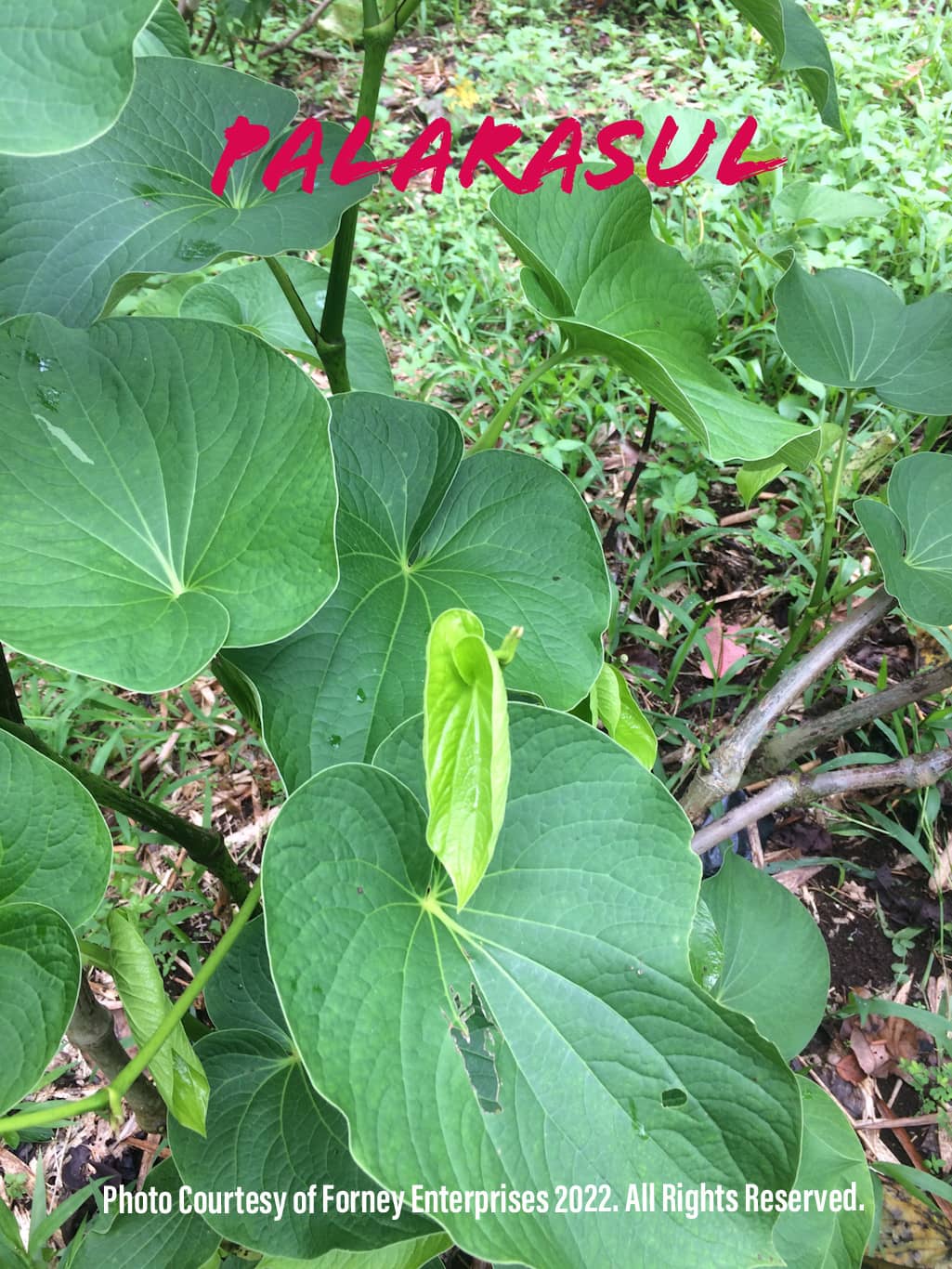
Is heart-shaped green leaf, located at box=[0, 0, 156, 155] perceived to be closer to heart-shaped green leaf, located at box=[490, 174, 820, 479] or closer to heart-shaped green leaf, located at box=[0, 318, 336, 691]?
heart-shaped green leaf, located at box=[0, 318, 336, 691]

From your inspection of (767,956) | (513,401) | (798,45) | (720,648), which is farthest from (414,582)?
(720,648)

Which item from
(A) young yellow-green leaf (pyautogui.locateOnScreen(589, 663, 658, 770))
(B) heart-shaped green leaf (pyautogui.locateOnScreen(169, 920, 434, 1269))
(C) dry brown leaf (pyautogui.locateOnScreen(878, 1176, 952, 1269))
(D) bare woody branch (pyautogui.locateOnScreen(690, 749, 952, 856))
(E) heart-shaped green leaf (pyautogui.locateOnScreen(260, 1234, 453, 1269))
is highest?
(A) young yellow-green leaf (pyautogui.locateOnScreen(589, 663, 658, 770))

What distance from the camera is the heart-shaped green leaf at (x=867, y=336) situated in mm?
1098

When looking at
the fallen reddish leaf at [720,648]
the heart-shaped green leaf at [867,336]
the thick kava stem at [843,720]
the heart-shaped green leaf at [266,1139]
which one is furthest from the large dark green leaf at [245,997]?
the fallen reddish leaf at [720,648]

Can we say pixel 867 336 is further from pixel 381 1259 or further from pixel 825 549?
pixel 381 1259

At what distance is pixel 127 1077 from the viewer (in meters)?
0.58

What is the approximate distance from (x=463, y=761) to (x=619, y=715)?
444 millimetres

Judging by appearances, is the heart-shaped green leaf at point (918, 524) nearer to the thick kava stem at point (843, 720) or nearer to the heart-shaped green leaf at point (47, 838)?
the thick kava stem at point (843, 720)

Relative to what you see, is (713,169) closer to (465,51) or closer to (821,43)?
(821,43)

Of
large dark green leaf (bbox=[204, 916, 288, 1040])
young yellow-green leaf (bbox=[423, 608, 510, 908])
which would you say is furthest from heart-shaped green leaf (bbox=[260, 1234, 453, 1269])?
young yellow-green leaf (bbox=[423, 608, 510, 908])

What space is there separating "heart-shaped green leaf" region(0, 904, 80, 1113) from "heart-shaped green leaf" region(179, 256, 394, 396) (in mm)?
808

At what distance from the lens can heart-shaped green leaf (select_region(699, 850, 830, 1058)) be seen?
43.3 inches

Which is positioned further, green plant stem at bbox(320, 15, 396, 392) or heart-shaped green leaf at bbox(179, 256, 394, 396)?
heart-shaped green leaf at bbox(179, 256, 394, 396)

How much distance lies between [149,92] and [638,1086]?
3.23ft
